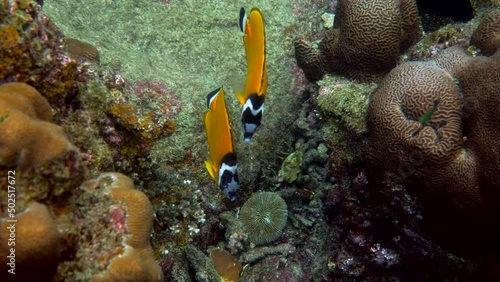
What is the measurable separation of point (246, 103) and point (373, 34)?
2529 millimetres

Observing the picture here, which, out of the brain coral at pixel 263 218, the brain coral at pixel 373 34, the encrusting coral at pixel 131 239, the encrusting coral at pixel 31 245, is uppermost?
the brain coral at pixel 373 34

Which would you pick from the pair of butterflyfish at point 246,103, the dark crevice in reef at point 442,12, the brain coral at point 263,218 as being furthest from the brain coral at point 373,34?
the pair of butterflyfish at point 246,103

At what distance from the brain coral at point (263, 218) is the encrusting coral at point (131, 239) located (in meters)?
2.25

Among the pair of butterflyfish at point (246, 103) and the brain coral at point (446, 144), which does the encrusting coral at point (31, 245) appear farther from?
the brain coral at point (446, 144)

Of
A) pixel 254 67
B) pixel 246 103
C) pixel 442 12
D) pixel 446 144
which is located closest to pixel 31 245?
pixel 246 103

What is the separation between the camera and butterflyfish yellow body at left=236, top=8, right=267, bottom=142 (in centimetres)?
216

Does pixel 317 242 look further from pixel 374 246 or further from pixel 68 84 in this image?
pixel 68 84

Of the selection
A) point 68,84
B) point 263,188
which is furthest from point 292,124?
point 68,84

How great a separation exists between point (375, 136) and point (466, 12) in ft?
7.77

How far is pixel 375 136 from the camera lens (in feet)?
10.9

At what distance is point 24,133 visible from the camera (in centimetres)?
187

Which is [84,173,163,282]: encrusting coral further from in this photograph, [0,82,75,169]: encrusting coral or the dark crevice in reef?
the dark crevice in reef

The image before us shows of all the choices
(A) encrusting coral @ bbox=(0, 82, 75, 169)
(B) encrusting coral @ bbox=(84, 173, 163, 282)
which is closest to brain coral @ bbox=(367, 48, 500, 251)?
(B) encrusting coral @ bbox=(84, 173, 163, 282)

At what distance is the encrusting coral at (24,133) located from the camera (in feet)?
6.02
